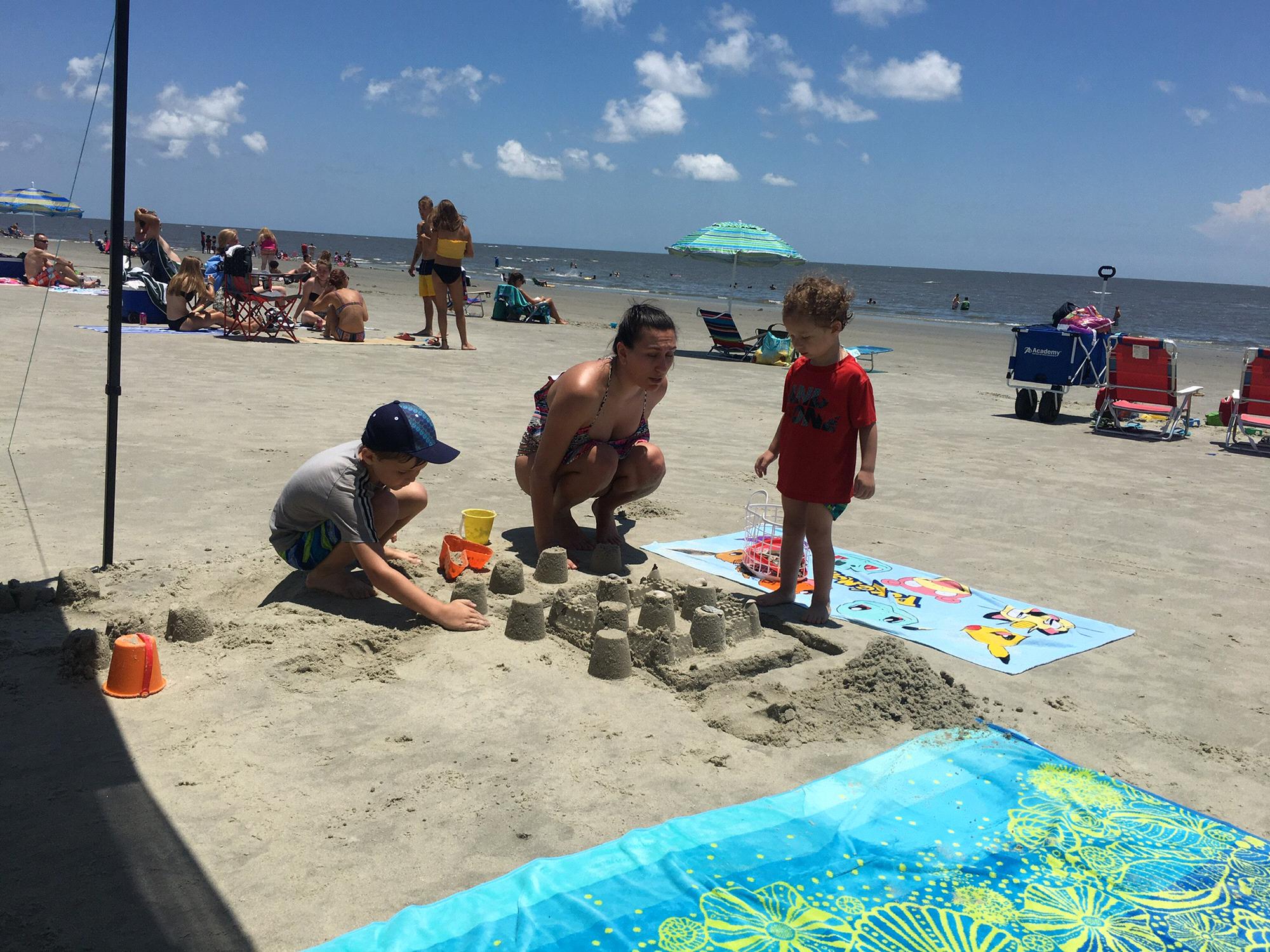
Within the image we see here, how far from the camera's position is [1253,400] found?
11.0 meters

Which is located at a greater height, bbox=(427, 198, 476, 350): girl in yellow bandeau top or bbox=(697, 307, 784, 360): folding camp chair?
bbox=(427, 198, 476, 350): girl in yellow bandeau top

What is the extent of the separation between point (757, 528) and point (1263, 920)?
11.8ft

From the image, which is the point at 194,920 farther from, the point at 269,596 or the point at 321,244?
the point at 321,244

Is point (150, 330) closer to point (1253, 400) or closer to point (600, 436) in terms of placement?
point (600, 436)

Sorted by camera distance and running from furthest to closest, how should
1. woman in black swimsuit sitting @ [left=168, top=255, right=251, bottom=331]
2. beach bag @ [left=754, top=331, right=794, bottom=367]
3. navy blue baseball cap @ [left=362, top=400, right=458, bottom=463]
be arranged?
1. beach bag @ [left=754, top=331, right=794, bottom=367]
2. woman in black swimsuit sitting @ [left=168, top=255, right=251, bottom=331]
3. navy blue baseball cap @ [left=362, top=400, right=458, bottom=463]

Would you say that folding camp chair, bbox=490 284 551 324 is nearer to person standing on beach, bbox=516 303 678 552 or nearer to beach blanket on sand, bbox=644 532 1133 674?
person standing on beach, bbox=516 303 678 552

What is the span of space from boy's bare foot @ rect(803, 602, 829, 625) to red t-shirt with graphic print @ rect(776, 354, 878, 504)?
50 cm

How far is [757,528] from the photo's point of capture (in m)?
5.94

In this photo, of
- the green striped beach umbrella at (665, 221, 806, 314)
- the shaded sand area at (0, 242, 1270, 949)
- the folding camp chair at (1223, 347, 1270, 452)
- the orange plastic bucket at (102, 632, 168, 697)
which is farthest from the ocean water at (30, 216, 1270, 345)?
the orange plastic bucket at (102, 632, 168, 697)

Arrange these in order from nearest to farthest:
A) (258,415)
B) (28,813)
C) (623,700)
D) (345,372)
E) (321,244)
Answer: (28,813) < (623,700) < (258,415) < (345,372) < (321,244)

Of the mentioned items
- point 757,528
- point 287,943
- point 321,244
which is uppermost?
point 321,244

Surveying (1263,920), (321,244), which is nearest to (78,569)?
(1263,920)

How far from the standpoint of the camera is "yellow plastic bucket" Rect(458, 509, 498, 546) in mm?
5531

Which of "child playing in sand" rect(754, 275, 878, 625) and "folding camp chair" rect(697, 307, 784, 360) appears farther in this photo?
"folding camp chair" rect(697, 307, 784, 360)
